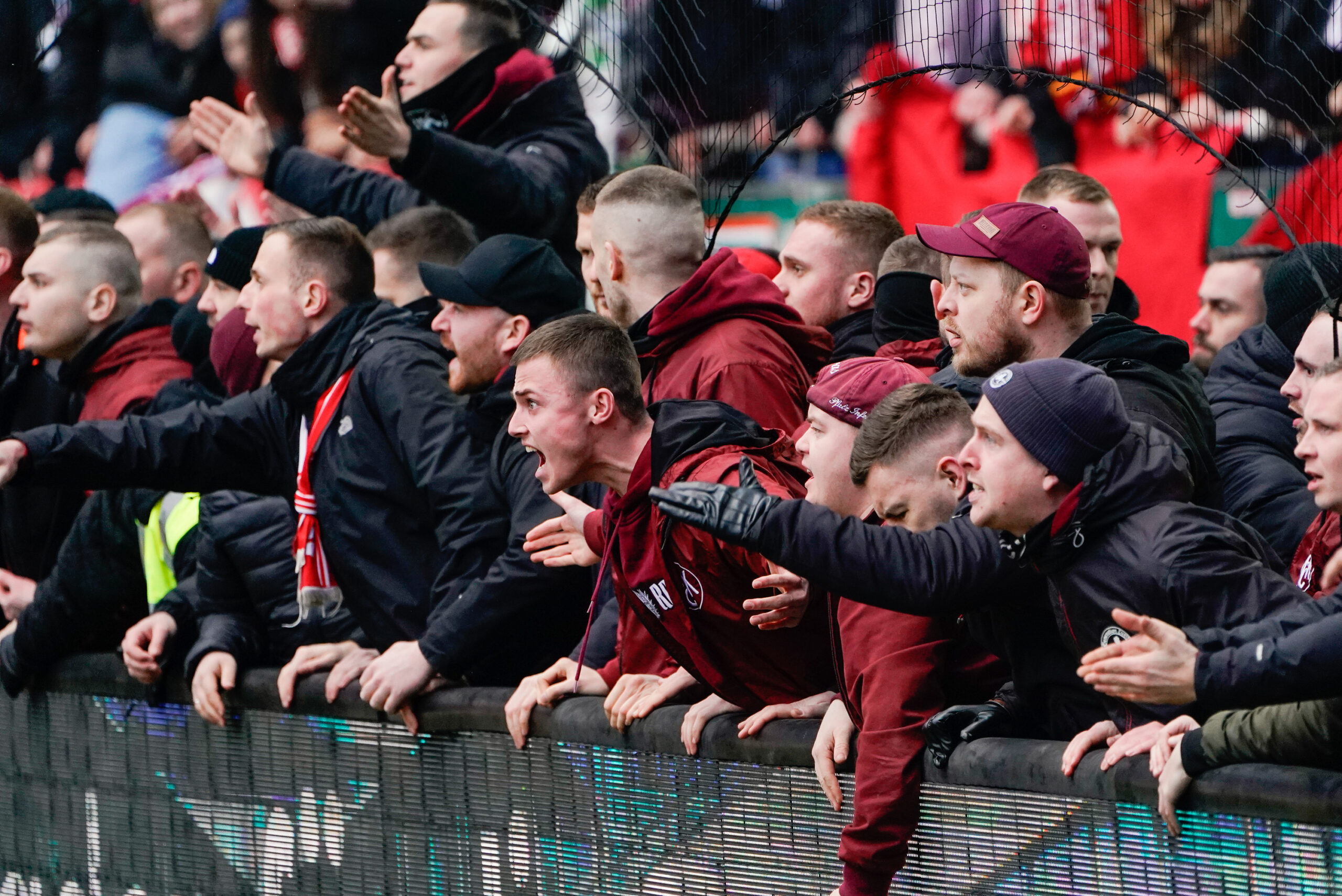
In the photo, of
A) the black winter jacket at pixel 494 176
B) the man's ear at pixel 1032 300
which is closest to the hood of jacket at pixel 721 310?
the man's ear at pixel 1032 300

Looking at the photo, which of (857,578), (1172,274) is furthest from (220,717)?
(1172,274)

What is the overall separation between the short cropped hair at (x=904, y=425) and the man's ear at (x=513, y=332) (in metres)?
1.71

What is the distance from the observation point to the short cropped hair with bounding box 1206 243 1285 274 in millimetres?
5855

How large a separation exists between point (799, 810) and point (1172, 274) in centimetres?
441

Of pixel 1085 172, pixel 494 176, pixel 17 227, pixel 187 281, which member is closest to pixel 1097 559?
pixel 494 176

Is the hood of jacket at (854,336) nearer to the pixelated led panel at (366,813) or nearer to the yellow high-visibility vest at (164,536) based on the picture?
the pixelated led panel at (366,813)

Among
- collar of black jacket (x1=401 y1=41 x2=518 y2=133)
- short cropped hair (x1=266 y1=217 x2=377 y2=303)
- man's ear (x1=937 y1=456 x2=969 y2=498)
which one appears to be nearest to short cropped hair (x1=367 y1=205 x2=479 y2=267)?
short cropped hair (x1=266 y1=217 x2=377 y2=303)

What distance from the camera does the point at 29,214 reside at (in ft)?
25.0

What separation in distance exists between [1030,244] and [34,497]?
4140mm

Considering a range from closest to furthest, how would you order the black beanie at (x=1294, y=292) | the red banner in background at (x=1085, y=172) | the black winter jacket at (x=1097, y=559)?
the black winter jacket at (x=1097, y=559)
the black beanie at (x=1294, y=292)
the red banner in background at (x=1085, y=172)

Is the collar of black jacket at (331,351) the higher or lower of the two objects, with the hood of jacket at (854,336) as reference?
higher

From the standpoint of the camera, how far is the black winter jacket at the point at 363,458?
5.00 m

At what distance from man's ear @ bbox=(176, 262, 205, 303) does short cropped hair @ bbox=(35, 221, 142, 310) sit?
0.64 metres

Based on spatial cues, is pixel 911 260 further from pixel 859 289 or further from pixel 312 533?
pixel 312 533
